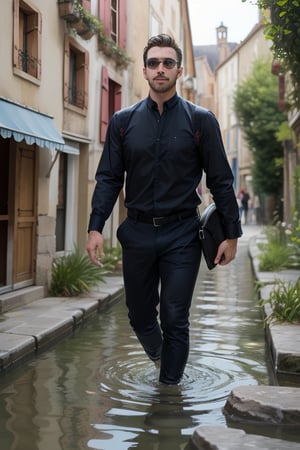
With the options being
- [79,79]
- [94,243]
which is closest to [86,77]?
[79,79]

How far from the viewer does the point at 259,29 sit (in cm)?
4241

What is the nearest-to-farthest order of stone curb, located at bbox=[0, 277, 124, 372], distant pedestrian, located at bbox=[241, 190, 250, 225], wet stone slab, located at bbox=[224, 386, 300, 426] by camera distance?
wet stone slab, located at bbox=[224, 386, 300, 426]
stone curb, located at bbox=[0, 277, 124, 372]
distant pedestrian, located at bbox=[241, 190, 250, 225]

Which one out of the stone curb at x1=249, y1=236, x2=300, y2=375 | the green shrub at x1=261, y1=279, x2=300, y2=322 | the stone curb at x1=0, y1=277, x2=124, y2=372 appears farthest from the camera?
the green shrub at x1=261, y1=279, x2=300, y2=322

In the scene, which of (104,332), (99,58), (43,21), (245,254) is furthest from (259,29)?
(104,332)

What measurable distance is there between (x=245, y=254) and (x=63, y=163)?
744cm

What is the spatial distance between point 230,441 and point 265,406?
2.06 feet

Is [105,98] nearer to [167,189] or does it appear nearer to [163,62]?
[163,62]

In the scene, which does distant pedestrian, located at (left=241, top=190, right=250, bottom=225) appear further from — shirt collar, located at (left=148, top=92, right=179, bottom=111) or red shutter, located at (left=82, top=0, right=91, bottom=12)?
shirt collar, located at (left=148, top=92, right=179, bottom=111)

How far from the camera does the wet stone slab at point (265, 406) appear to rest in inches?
148

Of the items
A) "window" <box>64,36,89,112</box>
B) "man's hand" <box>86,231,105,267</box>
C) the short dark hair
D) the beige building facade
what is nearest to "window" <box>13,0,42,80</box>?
the beige building facade

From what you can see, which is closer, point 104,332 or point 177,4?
point 104,332

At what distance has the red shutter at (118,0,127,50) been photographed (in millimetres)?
14242

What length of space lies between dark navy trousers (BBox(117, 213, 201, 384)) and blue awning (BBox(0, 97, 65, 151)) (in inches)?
122

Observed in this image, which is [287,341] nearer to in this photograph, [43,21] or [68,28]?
[43,21]
